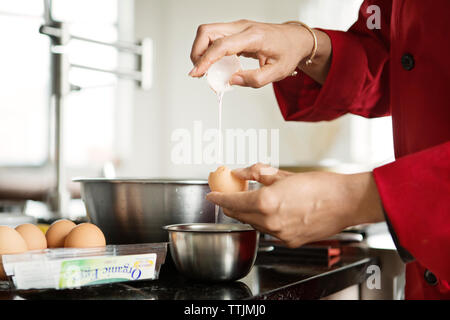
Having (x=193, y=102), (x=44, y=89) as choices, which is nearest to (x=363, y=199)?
(x=44, y=89)

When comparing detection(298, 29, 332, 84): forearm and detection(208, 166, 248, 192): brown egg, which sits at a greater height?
detection(298, 29, 332, 84): forearm

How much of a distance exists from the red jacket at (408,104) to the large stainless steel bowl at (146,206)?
353 mm

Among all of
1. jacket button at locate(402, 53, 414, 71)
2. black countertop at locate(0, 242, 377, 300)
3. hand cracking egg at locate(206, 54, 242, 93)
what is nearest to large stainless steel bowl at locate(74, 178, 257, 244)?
black countertop at locate(0, 242, 377, 300)

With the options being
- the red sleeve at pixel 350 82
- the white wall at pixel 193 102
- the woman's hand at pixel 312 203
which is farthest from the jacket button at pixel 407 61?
the white wall at pixel 193 102

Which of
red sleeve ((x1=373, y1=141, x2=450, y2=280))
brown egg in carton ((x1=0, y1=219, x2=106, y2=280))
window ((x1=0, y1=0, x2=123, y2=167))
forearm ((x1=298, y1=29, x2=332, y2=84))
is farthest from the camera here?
window ((x1=0, y1=0, x2=123, y2=167))

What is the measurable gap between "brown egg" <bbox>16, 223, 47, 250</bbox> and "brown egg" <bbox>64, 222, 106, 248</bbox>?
0.04 metres

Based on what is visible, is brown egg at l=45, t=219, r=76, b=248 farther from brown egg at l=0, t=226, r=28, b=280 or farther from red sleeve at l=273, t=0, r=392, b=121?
red sleeve at l=273, t=0, r=392, b=121

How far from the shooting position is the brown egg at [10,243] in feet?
2.45

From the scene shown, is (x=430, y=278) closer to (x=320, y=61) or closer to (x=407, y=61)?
(x=407, y=61)

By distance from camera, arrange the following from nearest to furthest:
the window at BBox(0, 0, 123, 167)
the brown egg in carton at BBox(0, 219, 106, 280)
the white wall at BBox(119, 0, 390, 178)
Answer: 1. the brown egg in carton at BBox(0, 219, 106, 280)
2. the window at BBox(0, 0, 123, 167)
3. the white wall at BBox(119, 0, 390, 178)

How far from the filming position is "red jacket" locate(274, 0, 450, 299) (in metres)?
0.66
